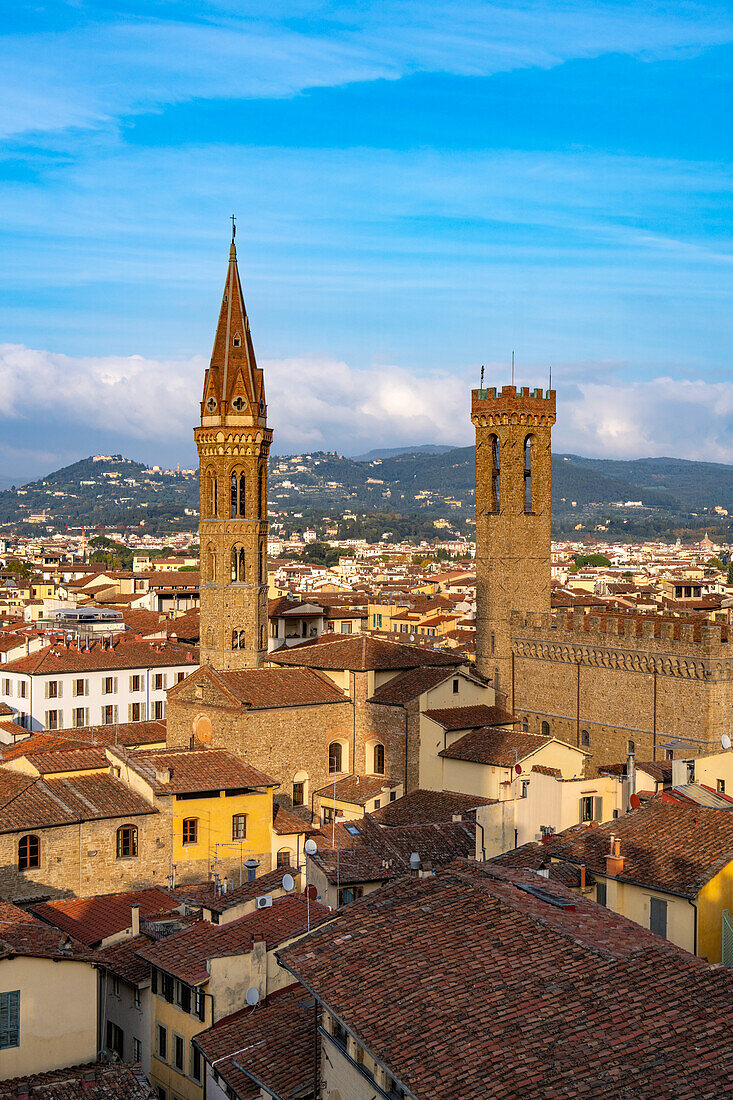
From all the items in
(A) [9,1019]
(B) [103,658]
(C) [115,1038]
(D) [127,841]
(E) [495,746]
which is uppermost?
(B) [103,658]

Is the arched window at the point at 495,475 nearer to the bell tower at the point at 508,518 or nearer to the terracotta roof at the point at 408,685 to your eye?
the bell tower at the point at 508,518

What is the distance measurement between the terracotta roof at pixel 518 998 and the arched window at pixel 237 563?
3061cm

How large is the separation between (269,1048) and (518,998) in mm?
4109

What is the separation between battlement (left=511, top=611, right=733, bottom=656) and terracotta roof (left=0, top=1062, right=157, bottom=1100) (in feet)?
70.8

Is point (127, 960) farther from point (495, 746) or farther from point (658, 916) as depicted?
point (495, 746)

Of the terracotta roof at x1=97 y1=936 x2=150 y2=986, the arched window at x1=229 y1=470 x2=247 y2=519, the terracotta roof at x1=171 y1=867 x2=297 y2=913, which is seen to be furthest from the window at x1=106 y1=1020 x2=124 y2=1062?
the arched window at x1=229 y1=470 x2=247 y2=519

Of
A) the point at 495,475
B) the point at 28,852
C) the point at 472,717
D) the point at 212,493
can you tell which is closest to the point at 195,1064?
the point at 28,852

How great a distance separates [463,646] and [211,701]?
23.6m

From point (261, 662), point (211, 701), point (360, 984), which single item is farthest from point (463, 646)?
point (360, 984)

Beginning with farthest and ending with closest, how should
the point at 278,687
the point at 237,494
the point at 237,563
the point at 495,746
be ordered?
the point at 237,494
the point at 237,563
the point at 278,687
the point at 495,746

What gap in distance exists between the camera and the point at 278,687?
3809cm

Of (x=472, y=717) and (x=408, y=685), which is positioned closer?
(x=472, y=717)

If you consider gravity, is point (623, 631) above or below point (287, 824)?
above

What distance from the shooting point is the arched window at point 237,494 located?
144ft
